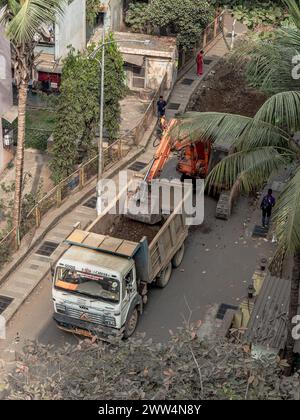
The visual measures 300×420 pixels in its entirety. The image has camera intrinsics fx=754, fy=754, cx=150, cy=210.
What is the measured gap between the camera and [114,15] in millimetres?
44531

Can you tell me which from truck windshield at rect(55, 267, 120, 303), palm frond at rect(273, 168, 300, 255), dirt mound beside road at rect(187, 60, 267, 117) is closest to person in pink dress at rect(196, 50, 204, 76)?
dirt mound beside road at rect(187, 60, 267, 117)

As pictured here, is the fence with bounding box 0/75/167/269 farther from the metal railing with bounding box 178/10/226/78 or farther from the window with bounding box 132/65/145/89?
the metal railing with bounding box 178/10/226/78

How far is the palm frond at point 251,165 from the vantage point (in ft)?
50.3

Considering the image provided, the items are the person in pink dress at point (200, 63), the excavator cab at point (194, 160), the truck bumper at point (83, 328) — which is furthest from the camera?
the person in pink dress at point (200, 63)

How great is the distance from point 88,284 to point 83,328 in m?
1.34

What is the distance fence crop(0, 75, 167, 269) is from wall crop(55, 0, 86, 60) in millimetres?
5626

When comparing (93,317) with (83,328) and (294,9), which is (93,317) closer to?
(83,328)

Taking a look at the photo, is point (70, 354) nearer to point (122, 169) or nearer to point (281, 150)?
point (281, 150)

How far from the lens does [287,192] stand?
14.5 metres

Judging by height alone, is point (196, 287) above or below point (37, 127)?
below

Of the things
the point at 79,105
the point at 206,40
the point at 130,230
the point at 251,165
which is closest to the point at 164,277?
the point at 130,230

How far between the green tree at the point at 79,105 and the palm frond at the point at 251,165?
1450 centimetres

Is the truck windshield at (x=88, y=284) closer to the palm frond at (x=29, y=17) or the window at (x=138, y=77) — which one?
the palm frond at (x=29, y=17)

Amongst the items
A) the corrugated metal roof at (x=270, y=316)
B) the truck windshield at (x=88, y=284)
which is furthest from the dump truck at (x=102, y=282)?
the corrugated metal roof at (x=270, y=316)
